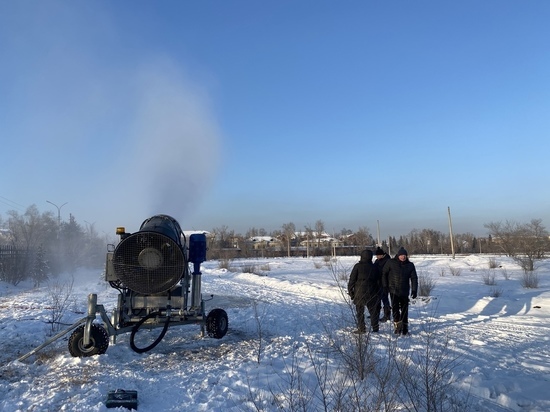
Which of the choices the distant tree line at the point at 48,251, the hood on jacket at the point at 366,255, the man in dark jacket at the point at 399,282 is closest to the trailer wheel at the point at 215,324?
the hood on jacket at the point at 366,255

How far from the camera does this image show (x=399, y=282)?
340 inches

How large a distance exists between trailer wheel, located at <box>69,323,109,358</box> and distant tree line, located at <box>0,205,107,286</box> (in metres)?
18.9

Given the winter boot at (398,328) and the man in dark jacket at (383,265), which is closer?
the winter boot at (398,328)

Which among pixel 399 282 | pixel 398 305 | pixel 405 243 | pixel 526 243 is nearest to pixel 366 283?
pixel 399 282

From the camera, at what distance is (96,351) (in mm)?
6188

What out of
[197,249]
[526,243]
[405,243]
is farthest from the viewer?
[405,243]

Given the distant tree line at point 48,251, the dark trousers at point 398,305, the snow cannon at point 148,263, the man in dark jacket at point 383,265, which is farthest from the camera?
the distant tree line at point 48,251

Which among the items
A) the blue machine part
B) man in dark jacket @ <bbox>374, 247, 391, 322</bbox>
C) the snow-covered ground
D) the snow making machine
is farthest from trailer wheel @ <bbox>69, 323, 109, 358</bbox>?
man in dark jacket @ <bbox>374, 247, 391, 322</bbox>

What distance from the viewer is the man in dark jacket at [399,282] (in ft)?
28.2

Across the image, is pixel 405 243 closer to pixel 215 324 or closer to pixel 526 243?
pixel 526 243

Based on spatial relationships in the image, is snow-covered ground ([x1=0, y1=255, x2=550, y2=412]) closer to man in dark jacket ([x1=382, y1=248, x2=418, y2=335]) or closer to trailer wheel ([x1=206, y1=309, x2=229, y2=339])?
trailer wheel ([x1=206, y1=309, x2=229, y2=339])

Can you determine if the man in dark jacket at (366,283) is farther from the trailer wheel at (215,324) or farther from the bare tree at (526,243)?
the bare tree at (526,243)

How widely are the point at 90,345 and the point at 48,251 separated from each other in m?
27.6

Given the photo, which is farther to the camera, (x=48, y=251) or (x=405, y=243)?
(x=405, y=243)
